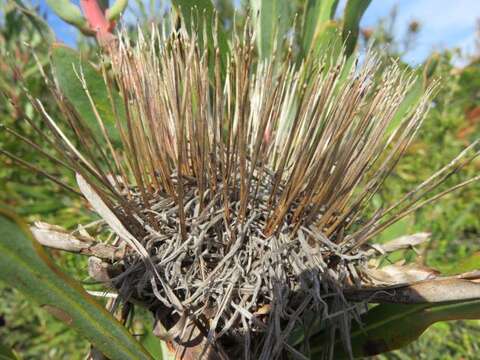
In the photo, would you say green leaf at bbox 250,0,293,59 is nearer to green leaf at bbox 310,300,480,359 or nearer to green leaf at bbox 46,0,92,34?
green leaf at bbox 46,0,92,34

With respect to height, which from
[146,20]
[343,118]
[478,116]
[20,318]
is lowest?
[20,318]

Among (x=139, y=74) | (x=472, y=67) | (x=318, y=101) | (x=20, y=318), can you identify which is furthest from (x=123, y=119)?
(x=472, y=67)

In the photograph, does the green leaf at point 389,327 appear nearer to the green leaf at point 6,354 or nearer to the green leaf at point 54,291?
the green leaf at point 54,291

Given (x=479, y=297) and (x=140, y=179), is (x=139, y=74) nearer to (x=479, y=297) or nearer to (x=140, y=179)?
(x=140, y=179)

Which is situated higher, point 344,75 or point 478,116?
point 478,116

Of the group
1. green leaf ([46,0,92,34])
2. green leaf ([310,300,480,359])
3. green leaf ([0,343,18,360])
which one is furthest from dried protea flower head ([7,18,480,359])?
green leaf ([46,0,92,34])

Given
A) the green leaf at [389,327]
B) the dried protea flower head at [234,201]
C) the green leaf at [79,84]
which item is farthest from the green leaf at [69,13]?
the green leaf at [389,327]

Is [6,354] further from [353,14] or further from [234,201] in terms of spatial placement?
[353,14]

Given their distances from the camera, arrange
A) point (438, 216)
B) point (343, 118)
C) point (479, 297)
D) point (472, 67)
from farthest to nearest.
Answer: point (472, 67) < point (438, 216) < point (343, 118) < point (479, 297)
